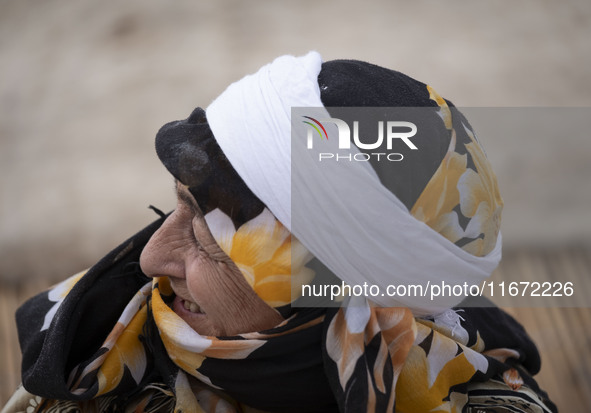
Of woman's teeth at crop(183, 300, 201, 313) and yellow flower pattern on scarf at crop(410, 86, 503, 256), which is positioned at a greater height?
yellow flower pattern on scarf at crop(410, 86, 503, 256)

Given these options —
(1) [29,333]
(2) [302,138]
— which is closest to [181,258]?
(2) [302,138]

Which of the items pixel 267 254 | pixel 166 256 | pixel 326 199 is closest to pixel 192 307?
pixel 166 256

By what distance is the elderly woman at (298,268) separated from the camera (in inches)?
50.4

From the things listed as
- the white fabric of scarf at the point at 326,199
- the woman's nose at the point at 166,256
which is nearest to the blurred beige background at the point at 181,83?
the woman's nose at the point at 166,256

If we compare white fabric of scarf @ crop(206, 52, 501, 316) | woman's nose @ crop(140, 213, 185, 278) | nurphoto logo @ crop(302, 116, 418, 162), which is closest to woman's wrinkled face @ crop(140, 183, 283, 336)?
woman's nose @ crop(140, 213, 185, 278)

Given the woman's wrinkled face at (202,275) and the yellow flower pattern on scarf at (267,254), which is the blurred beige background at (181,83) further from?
the yellow flower pattern on scarf at (267,254)

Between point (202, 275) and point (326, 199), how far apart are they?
13.1 inches

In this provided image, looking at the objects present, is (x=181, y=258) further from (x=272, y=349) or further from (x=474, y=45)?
(x=474, y=45)

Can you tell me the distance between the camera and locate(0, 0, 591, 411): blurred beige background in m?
3.30

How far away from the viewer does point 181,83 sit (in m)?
3.83

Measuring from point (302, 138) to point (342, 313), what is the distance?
366 millimetres

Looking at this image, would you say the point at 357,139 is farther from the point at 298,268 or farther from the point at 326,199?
the point at 298,268

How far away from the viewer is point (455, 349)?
1491 millimetres

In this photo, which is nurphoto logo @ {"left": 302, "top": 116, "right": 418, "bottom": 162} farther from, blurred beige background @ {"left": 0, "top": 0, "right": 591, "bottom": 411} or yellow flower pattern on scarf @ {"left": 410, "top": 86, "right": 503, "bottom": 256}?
blurred beige background @ {"left": 0, "top": 0, "right": 591, "bottom": 411}
